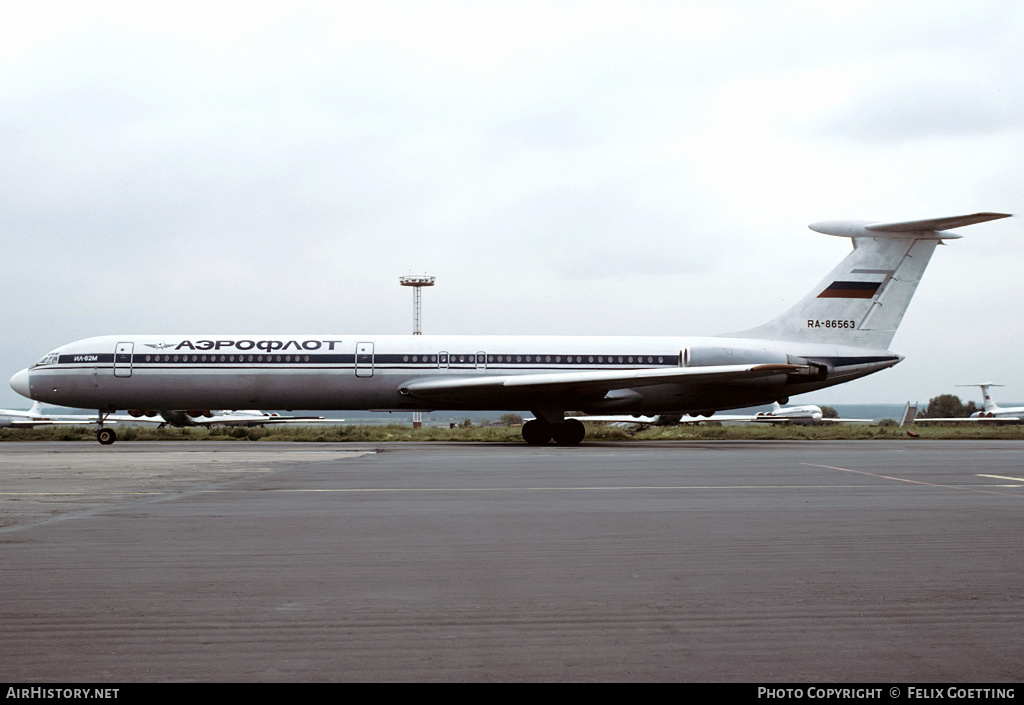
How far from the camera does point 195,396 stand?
91.5 ft

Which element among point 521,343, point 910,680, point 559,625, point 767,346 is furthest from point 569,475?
point 767,346

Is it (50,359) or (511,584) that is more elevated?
(50,359)

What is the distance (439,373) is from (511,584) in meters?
22.2

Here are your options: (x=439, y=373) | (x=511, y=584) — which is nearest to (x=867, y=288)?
(x=439, y=373)

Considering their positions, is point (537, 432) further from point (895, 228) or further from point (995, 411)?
point (995, 411)

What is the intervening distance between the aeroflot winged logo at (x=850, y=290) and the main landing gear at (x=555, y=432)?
30.8 ft

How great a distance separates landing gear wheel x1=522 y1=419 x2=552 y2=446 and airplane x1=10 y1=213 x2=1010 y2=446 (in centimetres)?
4

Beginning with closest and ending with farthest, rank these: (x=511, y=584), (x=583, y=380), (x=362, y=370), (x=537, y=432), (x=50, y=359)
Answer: (x=511, y=584), (x=583, y=380), (x=362, y=370), (x=537, y=432), (x=50, y=359)

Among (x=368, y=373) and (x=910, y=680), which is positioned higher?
(x=368, y=373)

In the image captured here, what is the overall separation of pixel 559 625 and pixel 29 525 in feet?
19.3

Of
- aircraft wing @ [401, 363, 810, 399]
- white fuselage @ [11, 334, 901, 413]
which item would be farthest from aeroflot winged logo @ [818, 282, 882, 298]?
aircraft wing @ [401, 363, 810, 399]

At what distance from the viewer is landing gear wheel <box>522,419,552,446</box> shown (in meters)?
28.5

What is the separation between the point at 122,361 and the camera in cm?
2795
